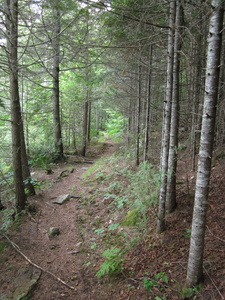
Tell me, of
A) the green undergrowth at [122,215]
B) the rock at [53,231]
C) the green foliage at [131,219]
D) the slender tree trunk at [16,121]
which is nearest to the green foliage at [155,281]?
the green undergrowth at [122,215]

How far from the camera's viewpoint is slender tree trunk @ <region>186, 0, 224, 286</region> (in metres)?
2.56

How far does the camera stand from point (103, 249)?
520cm

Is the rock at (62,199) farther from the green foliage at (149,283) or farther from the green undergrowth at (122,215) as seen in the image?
the green foliage at (149,283)

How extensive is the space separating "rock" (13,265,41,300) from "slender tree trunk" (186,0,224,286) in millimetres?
3329

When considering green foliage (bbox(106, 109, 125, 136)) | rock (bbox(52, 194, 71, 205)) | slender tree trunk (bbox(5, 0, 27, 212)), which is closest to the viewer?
slender tree trunk (bbox(5, 0, 27, 212))

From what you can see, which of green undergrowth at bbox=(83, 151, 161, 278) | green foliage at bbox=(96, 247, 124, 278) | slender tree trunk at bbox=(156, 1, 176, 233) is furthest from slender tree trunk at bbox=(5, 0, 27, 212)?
slender tree trunk at bbox=(156, 1, 176, 233)

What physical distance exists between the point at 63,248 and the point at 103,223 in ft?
4.74

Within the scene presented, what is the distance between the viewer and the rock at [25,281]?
12.9 feet

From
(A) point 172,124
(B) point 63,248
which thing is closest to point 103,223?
(B) point 63,248

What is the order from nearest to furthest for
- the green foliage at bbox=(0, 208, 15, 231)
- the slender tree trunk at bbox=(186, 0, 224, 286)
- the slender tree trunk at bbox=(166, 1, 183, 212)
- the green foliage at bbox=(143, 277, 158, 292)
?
the slender tree trunk at bbox=(186, 0, 224, 286)
the green foliage at bbox=(143, 277, 158, 292)
the slender tree trunk at bbox=(166, 1, 183, 212)
the green foliage at bbox=(0, 208, 15, 231)

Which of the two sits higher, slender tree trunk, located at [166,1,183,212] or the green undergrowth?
slender tree trunk, located at [166,1,183,212]

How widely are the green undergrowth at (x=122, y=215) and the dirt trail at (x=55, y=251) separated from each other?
1.39 feet

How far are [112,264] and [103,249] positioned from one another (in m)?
1.03

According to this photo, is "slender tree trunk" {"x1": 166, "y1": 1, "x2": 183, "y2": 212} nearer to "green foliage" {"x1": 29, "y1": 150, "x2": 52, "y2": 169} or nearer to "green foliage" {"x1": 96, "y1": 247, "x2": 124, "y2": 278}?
"green foliage" {"x1": 96, "y1": 247, "x2": 124, "y2": 278}
